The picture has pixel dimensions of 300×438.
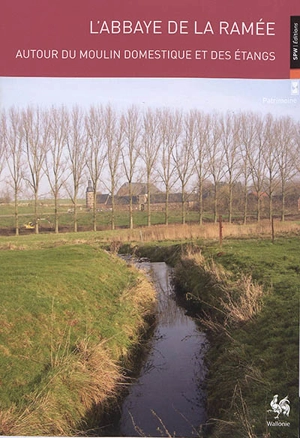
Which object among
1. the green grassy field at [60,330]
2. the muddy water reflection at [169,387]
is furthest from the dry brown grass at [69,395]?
the muddy water reflection at [169,387]

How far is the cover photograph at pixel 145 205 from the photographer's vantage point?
154 inches

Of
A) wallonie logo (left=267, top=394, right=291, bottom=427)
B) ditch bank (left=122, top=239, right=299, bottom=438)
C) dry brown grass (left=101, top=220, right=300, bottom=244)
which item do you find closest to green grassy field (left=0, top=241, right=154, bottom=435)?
dry brown grass (left=101, top=220, right=300, bottom=244)

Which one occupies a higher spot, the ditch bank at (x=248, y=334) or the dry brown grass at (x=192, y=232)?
the dry brown grass at (x=192, y=232)

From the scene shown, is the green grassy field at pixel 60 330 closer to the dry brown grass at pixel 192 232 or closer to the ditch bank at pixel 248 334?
the dry brown grass at pixel 192 232

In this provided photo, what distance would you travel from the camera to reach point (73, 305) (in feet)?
18.1

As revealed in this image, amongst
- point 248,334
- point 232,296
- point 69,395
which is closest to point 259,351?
point 248,334

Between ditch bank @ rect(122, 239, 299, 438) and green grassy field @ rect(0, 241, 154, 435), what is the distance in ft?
2.90

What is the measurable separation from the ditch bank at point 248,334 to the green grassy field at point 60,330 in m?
0.88

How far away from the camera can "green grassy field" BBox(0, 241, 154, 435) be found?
3.85m

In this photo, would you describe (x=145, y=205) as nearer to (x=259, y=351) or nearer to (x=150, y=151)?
(x=150, y=151)

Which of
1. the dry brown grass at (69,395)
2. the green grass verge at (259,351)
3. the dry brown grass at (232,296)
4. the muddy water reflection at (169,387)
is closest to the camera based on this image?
the dry brown grass at (69,395)

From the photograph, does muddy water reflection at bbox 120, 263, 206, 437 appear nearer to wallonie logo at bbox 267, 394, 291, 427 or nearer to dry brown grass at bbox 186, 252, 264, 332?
dry brown grass at bbox 186, 252, 264, 332

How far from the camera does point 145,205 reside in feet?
17.0

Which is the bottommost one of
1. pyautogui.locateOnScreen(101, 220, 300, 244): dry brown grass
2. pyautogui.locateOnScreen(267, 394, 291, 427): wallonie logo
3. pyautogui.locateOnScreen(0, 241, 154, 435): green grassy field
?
pyautogui.locateOnScreen(267, 394, 291, 427): wallonie logo
